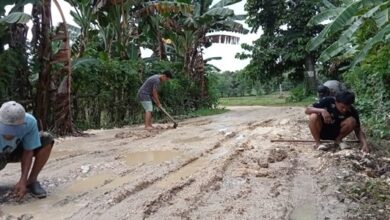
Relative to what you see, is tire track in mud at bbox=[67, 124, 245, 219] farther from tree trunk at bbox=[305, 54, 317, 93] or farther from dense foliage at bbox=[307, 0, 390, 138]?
tree trunk at bbox=[305, 54, 317, 93]

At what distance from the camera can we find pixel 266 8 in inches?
1069

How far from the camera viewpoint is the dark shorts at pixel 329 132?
22.5 feet

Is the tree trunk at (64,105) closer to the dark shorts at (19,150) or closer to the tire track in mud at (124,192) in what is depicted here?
the tire track in mud at (124,192)

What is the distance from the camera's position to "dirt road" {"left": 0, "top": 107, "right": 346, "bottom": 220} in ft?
13.0

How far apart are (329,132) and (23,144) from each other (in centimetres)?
439

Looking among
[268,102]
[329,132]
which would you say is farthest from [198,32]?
[329,132]

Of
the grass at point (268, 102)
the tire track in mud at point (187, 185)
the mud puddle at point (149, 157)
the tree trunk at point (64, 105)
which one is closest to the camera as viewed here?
the tire track in mud at point (187, 185)

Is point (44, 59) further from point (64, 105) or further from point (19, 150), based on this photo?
point (19, 150)

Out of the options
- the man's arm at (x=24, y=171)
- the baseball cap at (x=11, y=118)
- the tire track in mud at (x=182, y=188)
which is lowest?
the tire track in mud at (x=182, y=188)

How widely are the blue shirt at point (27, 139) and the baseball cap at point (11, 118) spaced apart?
93 millimetres

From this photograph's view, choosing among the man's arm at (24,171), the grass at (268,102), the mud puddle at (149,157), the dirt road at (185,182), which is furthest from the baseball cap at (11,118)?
the grass at (268,102)

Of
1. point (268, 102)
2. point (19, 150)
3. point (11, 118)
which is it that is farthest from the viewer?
point (268, 102)

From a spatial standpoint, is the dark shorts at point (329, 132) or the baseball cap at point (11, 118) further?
the dark shorts at point (329, 132)

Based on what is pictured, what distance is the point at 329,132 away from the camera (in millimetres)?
6992
